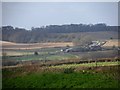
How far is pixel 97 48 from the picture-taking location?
6.59 m

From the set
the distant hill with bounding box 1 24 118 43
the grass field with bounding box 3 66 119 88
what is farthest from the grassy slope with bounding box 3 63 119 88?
the distant hill with bounding box 1 24 118 43

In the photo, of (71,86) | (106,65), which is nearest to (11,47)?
(71,86)

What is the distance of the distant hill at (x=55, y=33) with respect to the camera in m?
6.64

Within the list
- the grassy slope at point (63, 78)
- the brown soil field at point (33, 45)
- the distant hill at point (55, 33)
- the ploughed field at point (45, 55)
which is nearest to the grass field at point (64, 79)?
the grassy slope at point (63, 78)

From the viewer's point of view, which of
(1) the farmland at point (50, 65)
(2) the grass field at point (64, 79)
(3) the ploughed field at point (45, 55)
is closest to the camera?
(2) the grass field at point (64, 79)

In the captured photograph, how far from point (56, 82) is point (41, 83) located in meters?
0.35

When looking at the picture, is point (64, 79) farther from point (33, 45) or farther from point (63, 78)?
point (33, 45)

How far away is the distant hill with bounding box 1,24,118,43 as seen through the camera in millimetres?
6641

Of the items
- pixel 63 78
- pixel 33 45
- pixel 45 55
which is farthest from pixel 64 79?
pixel 33 45

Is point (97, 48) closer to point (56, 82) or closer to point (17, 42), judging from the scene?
point (56, 82)

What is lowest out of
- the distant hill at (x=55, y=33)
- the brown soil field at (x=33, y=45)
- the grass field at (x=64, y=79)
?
the grass field at (x=64, y=79)

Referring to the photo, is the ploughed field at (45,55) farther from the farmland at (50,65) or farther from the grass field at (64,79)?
the grass field at (64,79)

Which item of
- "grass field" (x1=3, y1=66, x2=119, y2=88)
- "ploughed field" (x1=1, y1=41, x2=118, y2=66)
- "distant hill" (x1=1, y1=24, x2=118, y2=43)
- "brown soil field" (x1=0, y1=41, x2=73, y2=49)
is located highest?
"distant hill" (x1=1, y1=24, x2=118, y2=43)

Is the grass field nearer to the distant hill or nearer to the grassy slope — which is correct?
the grassy slope
